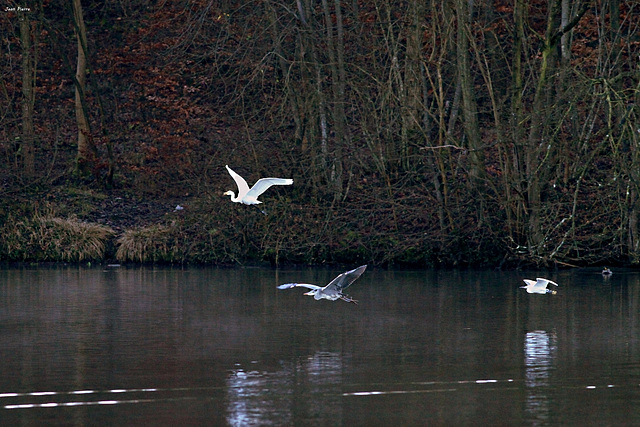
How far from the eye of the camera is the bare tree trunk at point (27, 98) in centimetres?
3247

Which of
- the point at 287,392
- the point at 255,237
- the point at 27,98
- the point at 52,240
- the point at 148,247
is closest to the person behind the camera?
the point at 287,392

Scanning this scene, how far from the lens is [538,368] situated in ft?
41.2

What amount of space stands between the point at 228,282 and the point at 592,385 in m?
13.0

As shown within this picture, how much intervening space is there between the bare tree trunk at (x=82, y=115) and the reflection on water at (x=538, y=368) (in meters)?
21.4

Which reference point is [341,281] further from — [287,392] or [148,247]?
[148,247]

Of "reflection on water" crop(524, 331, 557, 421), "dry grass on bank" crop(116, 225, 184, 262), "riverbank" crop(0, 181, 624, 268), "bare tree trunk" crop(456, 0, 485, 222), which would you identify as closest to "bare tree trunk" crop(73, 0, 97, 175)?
"riverbank" crop(0, 181, 624, 268)

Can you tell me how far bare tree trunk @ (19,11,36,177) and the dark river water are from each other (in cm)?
1010

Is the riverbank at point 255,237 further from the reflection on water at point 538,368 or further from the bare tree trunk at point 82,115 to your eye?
the reflection on water at point 538,368

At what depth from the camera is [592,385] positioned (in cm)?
1145

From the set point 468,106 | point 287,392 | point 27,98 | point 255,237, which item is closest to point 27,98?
point 27,98

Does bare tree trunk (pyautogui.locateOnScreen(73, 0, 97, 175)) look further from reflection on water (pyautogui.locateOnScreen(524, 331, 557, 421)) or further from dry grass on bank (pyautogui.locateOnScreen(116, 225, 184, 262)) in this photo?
reflection on water (pyautogui.locateOnScreen(524, 331, 557, 421))

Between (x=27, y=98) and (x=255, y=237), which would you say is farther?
(x=27, y=98)

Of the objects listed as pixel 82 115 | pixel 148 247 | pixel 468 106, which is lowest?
pixel 148 247

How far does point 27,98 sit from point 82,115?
1.81 metres
